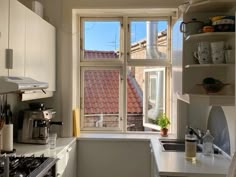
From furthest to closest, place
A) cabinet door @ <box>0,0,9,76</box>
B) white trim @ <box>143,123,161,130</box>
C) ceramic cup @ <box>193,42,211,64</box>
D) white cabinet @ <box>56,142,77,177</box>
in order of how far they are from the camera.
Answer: white trim @ <box>143,123,161,130</box> < white cabinet @ <box>56,142,77,177</box> < ceramic cup @ <box>193,42,211,64</box> < cabinet door @ <box>0,0,9,76</box>

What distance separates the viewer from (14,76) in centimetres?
236

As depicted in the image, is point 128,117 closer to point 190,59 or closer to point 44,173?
point 190,59

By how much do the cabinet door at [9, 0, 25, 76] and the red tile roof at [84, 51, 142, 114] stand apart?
1647mm

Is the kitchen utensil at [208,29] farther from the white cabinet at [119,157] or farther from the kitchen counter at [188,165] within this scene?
the white cabinet at [119,157]

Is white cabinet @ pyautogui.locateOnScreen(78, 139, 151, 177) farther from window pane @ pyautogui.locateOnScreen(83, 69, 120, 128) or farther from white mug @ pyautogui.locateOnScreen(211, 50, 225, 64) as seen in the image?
white mug @ pyautogui.locateOnScreen(211, 50, 225, 64)

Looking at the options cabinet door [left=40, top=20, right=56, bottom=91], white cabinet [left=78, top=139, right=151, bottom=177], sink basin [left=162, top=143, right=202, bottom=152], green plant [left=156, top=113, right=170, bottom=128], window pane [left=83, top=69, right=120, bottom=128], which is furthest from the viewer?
window pane [left=83, top=69, right=120, bottom=128]

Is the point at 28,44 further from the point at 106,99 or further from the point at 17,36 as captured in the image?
the point at 106,99

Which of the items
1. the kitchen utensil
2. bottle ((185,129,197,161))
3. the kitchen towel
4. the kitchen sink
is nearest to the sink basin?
the kitchen sink

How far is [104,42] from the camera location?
4098 millimetres

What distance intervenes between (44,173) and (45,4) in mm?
2228

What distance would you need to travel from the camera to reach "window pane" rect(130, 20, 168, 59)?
4070 mm

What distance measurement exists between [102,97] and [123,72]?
1.40ft

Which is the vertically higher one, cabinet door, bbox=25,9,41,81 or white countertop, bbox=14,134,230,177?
cabinet door, bbox=25,9,41,81

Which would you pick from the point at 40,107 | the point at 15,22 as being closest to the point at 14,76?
the point at 15,22
